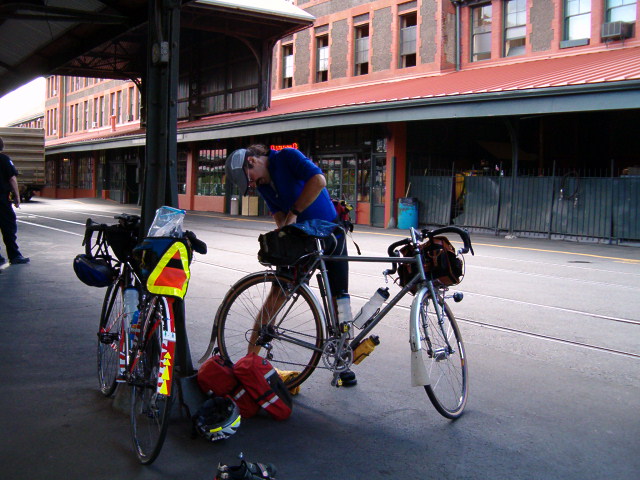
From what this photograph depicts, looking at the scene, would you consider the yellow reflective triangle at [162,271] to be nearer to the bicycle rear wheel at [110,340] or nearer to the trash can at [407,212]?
the bicycle rear wheel at [110,340]

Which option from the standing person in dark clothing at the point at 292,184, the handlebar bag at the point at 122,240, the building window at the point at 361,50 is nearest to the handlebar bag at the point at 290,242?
the standing person in dark clothing at the point at 292,184

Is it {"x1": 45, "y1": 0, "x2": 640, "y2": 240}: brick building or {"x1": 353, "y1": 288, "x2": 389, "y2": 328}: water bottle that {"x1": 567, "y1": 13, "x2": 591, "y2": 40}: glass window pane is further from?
{"x1": 353, "y1": 288, "x2": 389, "y2": 328}: water bottle

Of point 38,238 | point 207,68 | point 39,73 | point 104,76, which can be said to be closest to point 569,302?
point 39,73

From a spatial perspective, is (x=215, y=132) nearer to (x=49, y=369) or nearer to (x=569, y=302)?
(x=569, y=302)

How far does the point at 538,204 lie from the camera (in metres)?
18.2

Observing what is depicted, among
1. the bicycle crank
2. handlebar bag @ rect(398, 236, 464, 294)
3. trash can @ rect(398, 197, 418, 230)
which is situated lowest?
the bicycle crank

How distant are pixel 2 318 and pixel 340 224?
398cm

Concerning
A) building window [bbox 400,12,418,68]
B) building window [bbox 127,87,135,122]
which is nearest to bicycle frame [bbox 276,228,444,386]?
building window [bbox 400,12,418,68]

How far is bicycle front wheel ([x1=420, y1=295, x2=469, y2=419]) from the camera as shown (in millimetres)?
4000

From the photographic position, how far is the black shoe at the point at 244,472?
2928 millimetres

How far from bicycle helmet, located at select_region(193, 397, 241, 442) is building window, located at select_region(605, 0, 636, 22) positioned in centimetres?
2039

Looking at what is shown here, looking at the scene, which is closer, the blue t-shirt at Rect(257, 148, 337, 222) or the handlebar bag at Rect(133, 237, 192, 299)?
the handlebar bag at Rect(133, 237, 192, 299)

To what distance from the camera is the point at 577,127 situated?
24109 mm

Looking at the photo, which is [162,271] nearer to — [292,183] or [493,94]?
[292,183]
